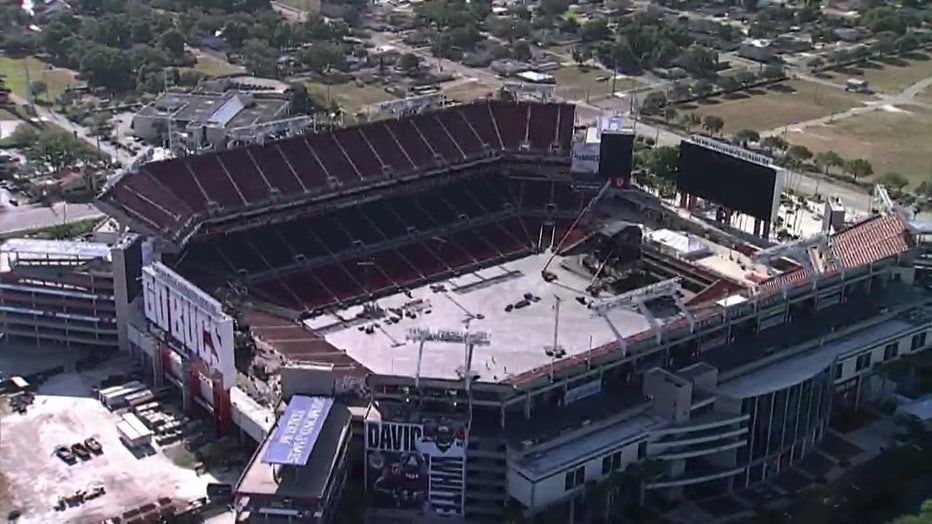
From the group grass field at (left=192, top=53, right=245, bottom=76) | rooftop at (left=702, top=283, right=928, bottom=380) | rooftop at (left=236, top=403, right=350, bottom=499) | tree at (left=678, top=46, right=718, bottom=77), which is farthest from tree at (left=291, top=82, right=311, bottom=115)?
rooftop at (left=236, top=403, right=350, bottom=499)

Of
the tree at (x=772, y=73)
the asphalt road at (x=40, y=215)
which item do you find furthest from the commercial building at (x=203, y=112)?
the tree at (x=772, y=73)

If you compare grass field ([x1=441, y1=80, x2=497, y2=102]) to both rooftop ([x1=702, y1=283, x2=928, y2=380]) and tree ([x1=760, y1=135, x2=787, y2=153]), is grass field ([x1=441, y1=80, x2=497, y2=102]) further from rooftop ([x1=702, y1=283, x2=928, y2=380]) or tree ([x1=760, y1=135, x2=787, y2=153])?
rooftop ([x1=702, y1=283, x2=928, y2=380])

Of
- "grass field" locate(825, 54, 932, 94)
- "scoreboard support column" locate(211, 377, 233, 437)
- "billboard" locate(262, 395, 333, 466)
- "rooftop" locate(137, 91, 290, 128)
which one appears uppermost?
"grass field" locate(825, 54, 932, 94)

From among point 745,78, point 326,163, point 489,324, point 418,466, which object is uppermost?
point 326,163

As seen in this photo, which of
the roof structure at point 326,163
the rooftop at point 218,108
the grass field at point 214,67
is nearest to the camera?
the roof structure at point 326,163

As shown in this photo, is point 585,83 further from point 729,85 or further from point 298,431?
point 298,431

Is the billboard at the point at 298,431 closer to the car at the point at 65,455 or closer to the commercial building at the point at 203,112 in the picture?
the car at the point at 65,455

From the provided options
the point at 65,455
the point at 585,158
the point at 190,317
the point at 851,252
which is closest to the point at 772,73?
the point at 585,158
